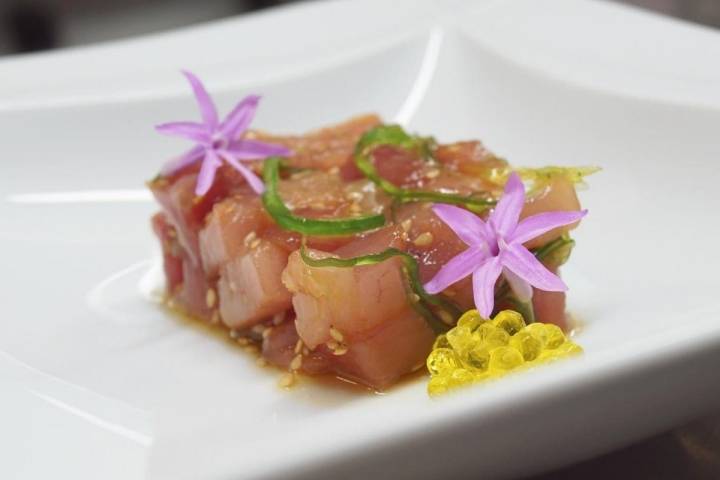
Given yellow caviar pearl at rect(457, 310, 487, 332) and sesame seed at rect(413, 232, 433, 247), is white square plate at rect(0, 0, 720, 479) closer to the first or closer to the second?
yellow caviar pearl at rect(457, 310, 487, 332)

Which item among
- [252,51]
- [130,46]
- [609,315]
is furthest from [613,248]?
[130,46]

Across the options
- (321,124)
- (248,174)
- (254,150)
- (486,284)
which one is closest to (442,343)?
(486,284)

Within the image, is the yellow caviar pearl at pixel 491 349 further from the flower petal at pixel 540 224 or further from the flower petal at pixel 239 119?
the flower petal at pixel 239 119

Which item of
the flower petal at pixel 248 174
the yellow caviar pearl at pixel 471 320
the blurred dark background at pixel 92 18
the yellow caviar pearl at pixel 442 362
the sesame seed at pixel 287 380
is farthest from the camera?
the blurred dark background at pixel 92 18

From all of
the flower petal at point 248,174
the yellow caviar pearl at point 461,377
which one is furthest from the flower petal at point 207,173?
the yellow caviar pearl at point 461,377

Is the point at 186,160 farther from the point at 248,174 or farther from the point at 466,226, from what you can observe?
the point at 466,226

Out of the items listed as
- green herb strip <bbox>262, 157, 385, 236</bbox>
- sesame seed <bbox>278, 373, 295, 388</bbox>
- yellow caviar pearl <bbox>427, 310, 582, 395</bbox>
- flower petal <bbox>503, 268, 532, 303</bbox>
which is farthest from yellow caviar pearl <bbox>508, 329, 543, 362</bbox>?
sesame seed <bbox>278, 373, 295, 388</bbox>

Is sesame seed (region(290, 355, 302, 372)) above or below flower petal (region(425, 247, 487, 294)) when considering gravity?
below
